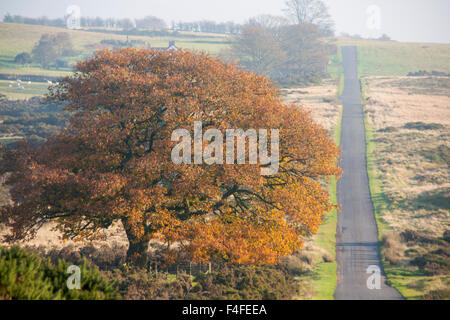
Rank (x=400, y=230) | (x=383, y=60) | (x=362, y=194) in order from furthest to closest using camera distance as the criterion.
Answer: (x=383, y=60) < (x=362, y=194) < (x=400, y=230)

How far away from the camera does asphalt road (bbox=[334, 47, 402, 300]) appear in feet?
68.1

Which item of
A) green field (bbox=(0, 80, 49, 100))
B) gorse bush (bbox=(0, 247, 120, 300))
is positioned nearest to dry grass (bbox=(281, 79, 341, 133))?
gorse bush (bbox=(0, 247, 120, 300))

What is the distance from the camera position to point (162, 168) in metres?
19.3

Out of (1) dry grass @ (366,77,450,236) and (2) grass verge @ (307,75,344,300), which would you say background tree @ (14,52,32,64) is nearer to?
(1) dry grass @ (366,77,450,236)

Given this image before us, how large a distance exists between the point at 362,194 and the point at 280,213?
21.3 metres

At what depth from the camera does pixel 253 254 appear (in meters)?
19.0

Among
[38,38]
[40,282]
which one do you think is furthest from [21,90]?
[40,282]

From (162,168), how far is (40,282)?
27.0 ft

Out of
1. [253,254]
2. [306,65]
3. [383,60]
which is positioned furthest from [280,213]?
[383,60]

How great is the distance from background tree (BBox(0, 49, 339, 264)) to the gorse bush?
4067 millimetres
